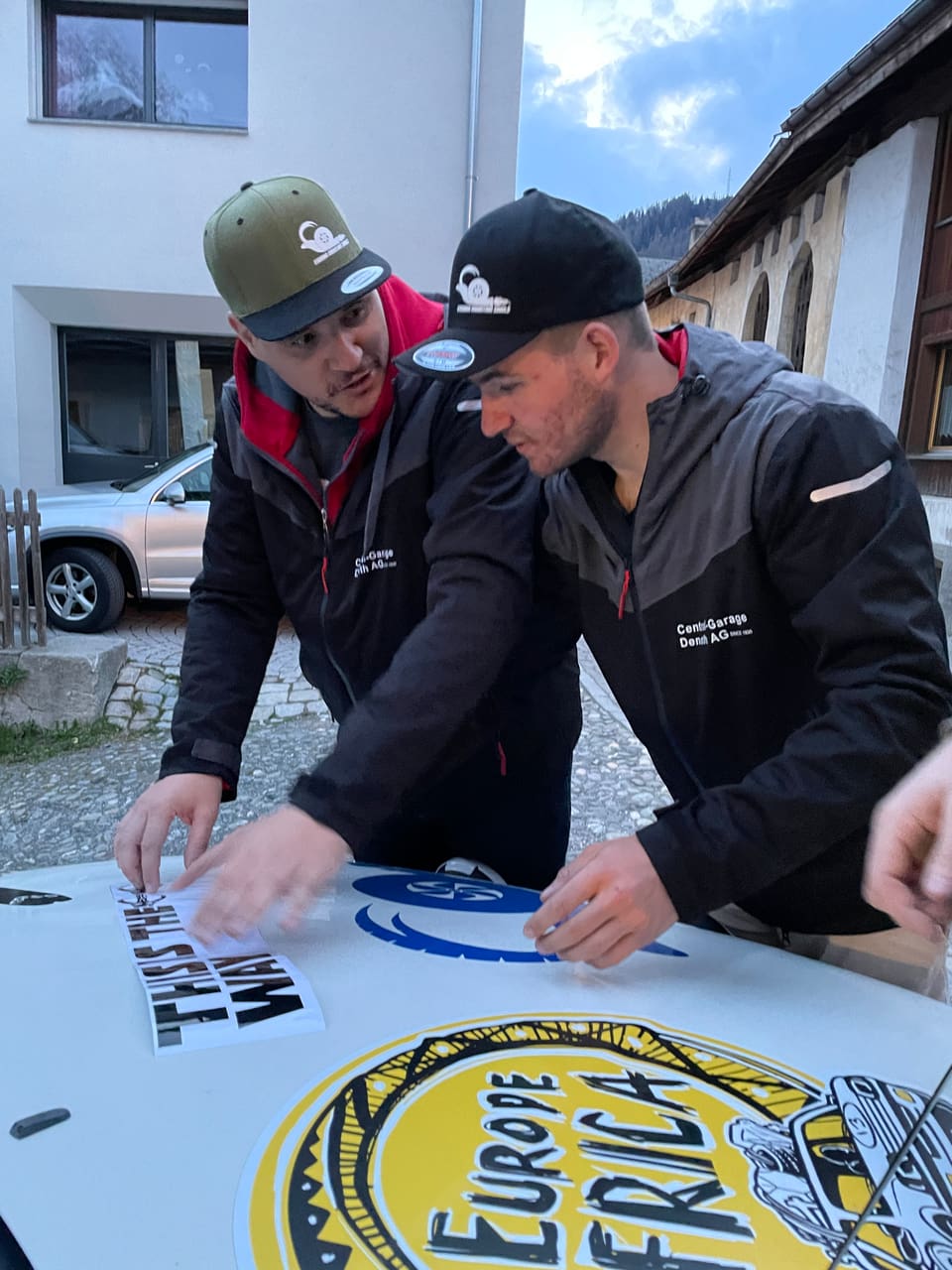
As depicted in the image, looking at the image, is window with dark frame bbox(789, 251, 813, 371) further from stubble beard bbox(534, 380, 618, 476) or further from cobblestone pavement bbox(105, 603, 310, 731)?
stubble beard bbox(534, 380, 618, 476)

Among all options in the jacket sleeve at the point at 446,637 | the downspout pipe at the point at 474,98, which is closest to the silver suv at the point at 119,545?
the downspout pipe at the point at 474,98

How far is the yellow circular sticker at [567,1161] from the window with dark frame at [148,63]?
9.90 metres

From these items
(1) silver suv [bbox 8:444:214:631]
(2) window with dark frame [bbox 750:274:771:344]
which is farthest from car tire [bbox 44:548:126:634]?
(2) window with dark frame [bbox 750:274:771:344]

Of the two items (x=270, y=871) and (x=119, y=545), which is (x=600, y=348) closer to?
(x=270, y=871)

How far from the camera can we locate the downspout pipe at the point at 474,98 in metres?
8.28

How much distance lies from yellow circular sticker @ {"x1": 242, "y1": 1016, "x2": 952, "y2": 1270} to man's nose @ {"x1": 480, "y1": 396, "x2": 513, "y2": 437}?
2.77 ft

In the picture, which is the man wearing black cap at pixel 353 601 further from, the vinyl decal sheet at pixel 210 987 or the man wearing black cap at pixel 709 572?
the man wearing black cap at pixel 709 572

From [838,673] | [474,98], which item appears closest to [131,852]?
[838,673]

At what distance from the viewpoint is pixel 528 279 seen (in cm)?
131

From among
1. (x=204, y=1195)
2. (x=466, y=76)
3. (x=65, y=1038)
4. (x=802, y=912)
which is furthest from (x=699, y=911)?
(x=466, y=76)

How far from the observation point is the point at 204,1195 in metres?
0.83

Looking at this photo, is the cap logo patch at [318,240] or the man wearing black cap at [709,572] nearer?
the man wearing black cap at [709,572]

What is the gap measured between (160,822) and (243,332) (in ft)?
2.84

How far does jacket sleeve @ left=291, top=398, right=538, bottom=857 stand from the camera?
1358 mm
